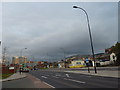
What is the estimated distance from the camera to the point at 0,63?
2234 inches

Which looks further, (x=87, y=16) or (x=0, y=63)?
(x=0, y=63)

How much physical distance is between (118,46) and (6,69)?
44992 millimetres

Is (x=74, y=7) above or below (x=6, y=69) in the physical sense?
above

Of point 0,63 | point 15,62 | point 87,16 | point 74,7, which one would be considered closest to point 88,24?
point 87,16

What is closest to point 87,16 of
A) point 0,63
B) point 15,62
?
point 0,63

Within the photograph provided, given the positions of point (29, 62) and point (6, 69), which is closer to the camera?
point (6, 69)

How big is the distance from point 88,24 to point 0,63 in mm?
42576

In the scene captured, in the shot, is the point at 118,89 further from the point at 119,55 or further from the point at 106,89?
the point at 119,55

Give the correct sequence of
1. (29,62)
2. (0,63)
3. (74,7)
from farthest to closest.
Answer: (29,62) < (0,63) < (74,7)

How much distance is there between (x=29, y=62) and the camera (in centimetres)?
10150

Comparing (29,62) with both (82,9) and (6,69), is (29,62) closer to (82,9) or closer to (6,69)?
(6,69)

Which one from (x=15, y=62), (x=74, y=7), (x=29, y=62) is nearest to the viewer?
(x=74, y=7)

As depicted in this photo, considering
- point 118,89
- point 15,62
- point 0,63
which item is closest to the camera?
point 118,89

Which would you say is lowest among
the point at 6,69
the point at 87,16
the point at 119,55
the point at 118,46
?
the point at 6,69
